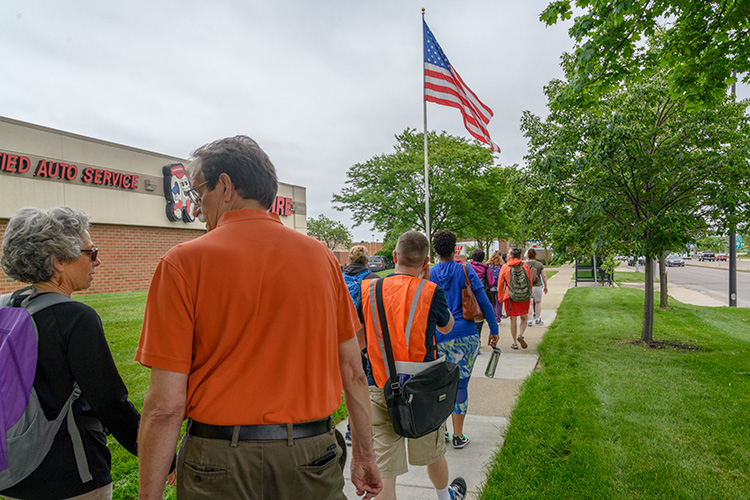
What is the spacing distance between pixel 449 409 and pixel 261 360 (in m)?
1.71

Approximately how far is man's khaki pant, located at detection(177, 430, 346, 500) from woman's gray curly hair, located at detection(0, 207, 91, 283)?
3.50ft

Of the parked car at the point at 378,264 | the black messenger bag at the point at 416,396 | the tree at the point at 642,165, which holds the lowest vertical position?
the parked car at the point at 378,264

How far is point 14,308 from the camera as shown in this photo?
1.81 metres

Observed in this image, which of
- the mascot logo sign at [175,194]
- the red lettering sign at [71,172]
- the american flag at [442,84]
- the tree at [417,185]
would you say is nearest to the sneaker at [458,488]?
the american flag at [442,84]

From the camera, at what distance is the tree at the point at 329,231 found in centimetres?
5975

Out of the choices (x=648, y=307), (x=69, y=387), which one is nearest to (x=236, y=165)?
(x=69, y=387)

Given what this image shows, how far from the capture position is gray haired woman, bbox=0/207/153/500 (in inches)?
70.3

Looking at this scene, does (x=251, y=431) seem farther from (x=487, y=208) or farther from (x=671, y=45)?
(x=487, y=208)

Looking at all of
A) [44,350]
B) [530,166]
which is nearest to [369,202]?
[530,166]

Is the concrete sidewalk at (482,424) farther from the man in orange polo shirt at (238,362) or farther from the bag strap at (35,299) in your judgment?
the bag strap at (35,299)

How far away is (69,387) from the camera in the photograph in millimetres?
1816

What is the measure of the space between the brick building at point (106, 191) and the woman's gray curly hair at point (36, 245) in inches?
537

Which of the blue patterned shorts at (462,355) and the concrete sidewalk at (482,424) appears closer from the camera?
the concrete sidewalk at (482,424)

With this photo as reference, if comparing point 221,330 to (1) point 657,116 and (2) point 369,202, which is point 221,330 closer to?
(1) point 657,116
